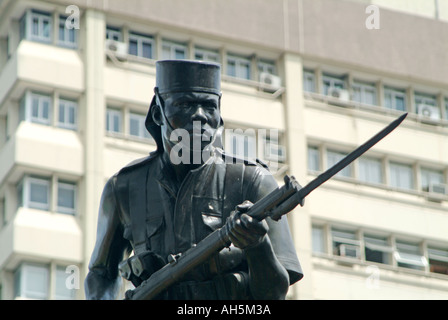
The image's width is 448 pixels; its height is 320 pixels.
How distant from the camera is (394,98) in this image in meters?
78.9

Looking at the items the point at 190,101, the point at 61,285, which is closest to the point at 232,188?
the point at 190,101

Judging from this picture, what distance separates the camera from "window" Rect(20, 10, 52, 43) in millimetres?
69188

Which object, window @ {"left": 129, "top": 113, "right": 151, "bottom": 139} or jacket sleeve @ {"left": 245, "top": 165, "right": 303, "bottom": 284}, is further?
window @ {"left": 129, "top": 113, "right": 151, "bottom": 139}

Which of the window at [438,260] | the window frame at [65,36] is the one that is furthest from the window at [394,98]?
the window frame at [65,36]

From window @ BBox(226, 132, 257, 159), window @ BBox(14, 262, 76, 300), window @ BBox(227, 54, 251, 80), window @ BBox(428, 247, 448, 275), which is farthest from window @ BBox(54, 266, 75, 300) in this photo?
window @ BBox(428, 247, 448, 275)

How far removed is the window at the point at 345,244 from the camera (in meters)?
74.1

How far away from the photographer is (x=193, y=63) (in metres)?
18.1

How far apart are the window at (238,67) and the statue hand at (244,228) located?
5717cm

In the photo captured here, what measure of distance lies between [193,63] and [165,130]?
0.69m

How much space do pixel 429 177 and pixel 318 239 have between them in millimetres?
A: 6757

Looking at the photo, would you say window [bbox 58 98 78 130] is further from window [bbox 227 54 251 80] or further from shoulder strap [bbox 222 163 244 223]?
shoulder strap [bbox 222 163 244 223]

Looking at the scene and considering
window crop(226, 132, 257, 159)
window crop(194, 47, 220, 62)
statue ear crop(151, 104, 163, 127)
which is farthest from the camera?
window crop(194, 47, 220, 62)

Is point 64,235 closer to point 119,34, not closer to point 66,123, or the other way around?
point 66,123

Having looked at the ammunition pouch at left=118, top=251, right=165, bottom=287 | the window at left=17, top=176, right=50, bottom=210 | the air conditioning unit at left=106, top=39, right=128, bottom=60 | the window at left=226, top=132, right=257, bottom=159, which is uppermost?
the air conditioning unit at left=106, top=39, right=128, bottom=60
